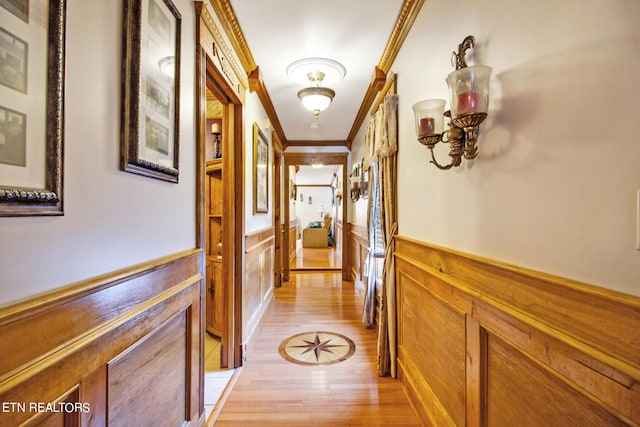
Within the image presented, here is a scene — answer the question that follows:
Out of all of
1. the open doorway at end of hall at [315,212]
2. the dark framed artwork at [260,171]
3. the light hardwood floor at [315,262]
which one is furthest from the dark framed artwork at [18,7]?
the light hardwood floor at [315,262]

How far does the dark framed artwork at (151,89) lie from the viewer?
92 centimetres

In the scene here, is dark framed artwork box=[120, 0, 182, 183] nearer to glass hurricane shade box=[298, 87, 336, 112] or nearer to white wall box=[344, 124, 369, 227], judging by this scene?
glass hurricane shade box=[298, 87, 336, 112]

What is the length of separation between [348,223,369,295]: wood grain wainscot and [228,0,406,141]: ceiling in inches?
71.2

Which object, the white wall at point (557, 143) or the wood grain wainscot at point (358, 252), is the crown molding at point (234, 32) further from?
the wood grain wainscot at point (358, 252)

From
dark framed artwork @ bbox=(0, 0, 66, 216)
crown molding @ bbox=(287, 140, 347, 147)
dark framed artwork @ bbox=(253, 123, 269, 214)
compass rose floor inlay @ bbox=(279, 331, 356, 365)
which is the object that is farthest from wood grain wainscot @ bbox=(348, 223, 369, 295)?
dark framed artwork @ bbox=(0, 0, 66, 216)

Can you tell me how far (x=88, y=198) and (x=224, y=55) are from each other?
60.2 inches

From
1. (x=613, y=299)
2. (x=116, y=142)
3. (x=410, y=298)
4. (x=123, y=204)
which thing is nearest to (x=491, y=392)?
(x=613, y=299)

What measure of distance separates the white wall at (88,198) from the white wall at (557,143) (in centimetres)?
129

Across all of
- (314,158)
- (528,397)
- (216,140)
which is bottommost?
(528,397)

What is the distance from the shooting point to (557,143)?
2.49 ft

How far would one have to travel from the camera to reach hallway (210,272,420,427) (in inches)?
67.9

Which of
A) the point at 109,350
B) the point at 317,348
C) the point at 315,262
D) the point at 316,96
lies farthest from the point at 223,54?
the point at 315,262

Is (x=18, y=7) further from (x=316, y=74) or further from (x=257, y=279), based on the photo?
(x=257, y=279)

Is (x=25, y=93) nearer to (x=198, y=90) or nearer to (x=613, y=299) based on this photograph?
(x=198, y=90)
